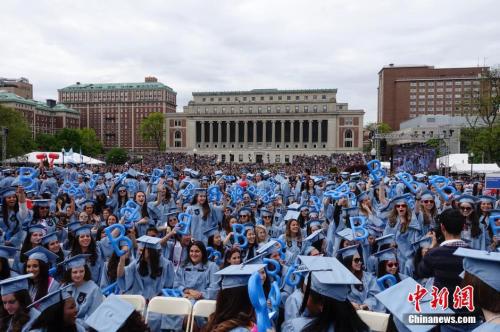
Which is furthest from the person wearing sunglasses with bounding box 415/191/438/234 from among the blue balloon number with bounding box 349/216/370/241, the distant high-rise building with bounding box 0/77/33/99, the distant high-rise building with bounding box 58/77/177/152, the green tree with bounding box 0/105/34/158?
the distant high-rise building with bounding box 0/77/33/99

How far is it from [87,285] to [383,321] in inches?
124

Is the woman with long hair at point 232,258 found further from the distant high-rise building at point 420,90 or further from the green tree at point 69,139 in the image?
the distant high-rise building at point 420,90

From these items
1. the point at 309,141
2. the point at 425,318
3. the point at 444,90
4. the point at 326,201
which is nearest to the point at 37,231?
the point at 425,318

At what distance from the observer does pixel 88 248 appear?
5.71 m

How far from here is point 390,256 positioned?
4930 mm

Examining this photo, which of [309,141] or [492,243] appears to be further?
[309,141]

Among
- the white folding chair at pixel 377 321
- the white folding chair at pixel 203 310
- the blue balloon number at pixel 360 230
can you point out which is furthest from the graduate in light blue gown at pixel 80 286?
the blue balloon number at pixel 360 230

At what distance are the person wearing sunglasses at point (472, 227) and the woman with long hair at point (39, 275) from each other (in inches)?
246

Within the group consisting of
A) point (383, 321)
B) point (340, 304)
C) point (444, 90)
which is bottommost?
point (383, 321)

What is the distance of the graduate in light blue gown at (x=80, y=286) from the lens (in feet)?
13.8

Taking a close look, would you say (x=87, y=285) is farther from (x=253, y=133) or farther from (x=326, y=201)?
(x=253, y=133)

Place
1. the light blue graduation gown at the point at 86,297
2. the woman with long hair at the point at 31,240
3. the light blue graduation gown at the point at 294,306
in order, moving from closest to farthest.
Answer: the light blue graduation gown at the point at 294,306 < the light blue graduation gown at the point at 86,297 < the woman with long hair at the point at 31,240

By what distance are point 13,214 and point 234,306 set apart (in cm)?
601

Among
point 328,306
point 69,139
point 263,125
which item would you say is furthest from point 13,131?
point 263,125
